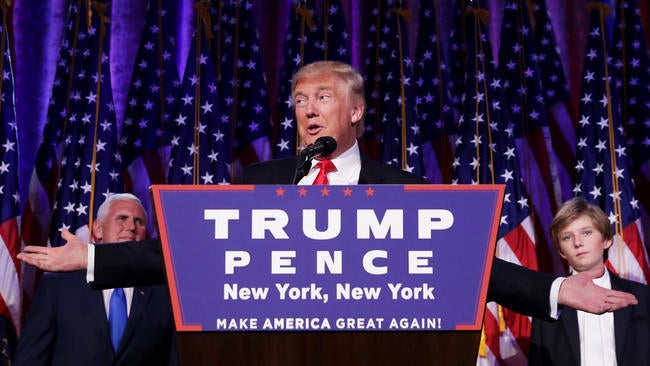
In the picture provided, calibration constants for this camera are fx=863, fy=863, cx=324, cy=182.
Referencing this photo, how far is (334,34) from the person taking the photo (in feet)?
18.9

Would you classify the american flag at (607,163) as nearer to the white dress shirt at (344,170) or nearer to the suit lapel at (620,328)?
the suit lapel at (620,328)

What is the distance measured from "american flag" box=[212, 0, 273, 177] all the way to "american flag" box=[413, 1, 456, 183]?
1.03 meters

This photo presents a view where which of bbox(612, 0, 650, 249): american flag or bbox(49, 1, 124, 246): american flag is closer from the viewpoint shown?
bbox(49, 1, 124, 246): american flag

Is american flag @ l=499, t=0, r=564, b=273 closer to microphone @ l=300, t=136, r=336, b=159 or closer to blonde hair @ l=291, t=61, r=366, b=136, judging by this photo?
blonde hair @ l=291, t=61, r=366, b=136

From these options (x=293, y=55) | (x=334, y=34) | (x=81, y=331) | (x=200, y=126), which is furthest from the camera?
(x=334, y=34)

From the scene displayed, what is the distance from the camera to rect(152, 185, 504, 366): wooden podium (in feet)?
5.36

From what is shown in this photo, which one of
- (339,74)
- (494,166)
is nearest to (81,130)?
(494,166)

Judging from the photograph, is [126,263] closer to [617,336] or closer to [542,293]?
[542,293]

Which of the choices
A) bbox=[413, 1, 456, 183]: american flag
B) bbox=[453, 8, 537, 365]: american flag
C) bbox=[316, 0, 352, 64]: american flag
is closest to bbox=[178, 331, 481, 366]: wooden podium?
bbox=[453, 8, 537, 365]: american flag

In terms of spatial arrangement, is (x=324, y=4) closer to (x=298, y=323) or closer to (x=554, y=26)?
(x=554, y=26)

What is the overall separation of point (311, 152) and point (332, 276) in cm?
42

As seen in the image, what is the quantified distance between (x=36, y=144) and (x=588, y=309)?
4878mm

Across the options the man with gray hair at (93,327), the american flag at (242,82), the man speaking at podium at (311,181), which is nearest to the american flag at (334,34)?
the american flag at (242,82)

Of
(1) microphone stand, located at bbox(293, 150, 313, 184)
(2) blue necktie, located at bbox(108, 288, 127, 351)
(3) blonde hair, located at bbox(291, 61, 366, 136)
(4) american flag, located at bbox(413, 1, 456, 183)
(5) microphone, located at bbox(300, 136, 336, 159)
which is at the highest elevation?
(4) american flag, located at bbox(413, 1, 456, 183)
